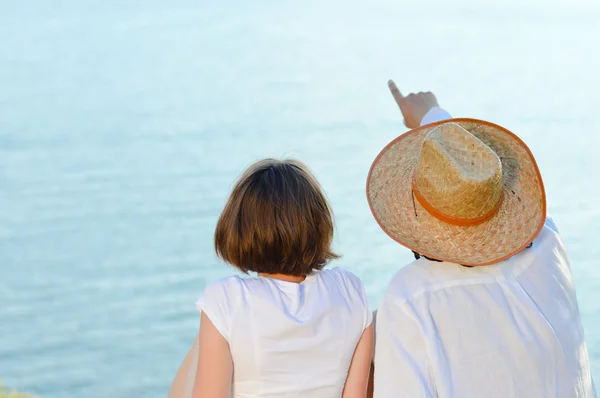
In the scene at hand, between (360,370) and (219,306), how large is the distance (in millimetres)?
295

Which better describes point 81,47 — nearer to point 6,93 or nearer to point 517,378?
point 6,93

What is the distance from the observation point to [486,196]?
164cm

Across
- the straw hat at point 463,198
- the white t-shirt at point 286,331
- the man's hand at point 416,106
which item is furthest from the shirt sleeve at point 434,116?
the white t-shirt at point 286,331

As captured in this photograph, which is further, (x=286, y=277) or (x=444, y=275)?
(x=286, y=277)

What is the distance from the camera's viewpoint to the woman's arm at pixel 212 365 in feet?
6.06

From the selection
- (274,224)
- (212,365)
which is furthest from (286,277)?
(212,365)

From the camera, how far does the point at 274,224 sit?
1894 mm

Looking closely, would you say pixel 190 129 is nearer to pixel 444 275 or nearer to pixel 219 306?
pixel 219 306

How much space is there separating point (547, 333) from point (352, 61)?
9.70 meters

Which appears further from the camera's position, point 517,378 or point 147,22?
point 147,22

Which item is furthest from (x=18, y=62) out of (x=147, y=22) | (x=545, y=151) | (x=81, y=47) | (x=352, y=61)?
(x=545, y=151)

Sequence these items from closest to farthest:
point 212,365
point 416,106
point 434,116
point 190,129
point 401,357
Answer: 1. point 401,357
2. point 212,365
3. point 434,116
4. point 416,106
5. point 190,129

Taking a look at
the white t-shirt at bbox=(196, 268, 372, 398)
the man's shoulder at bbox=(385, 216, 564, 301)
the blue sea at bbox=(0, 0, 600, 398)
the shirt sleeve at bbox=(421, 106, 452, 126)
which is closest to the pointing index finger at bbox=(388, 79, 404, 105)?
the shirt sleeve at bbox=(421, 106, 452, 126)

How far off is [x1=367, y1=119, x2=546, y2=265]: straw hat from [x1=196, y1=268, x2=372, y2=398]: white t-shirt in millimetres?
248
